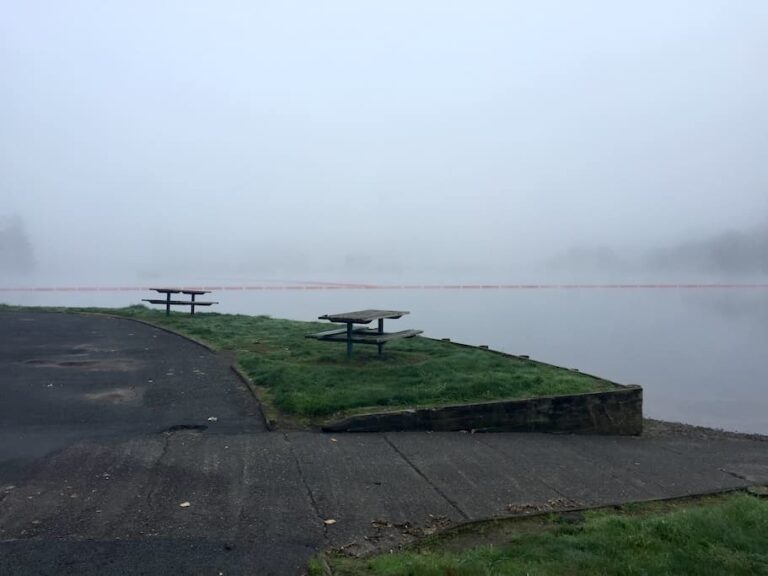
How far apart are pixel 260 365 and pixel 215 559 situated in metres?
6.49

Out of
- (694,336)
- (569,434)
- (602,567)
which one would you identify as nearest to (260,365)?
(569,434)

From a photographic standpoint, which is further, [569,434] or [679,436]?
[679,436]

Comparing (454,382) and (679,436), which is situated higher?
(454,382)

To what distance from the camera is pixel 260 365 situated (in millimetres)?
10586

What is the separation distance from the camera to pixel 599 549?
4.41m

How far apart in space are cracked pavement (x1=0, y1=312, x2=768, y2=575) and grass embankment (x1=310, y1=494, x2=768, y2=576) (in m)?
0.32

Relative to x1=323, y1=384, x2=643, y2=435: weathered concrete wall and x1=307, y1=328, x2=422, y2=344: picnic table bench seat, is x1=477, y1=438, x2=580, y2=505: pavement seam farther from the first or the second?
x1=307, y1=328, x2=422, y2=344: picnic table bench seat

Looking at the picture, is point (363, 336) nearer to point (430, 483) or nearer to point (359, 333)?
point (359, 333)

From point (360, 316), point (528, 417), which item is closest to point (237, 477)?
point (528, 417)

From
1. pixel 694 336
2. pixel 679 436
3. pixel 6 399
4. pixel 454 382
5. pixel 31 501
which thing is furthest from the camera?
pixel 694 336

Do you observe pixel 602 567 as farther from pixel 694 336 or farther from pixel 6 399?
pixel 694 336

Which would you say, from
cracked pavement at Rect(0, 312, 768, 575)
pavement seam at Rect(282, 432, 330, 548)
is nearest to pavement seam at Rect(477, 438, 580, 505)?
cracked pavement at Rect(0, 312, 768, 575)

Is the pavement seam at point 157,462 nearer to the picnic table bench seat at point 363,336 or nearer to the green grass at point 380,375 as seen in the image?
the green grass at point 380,375

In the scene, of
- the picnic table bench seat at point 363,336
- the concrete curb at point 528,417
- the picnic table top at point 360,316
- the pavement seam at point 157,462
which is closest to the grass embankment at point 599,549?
the pavement seam at point 157,462
